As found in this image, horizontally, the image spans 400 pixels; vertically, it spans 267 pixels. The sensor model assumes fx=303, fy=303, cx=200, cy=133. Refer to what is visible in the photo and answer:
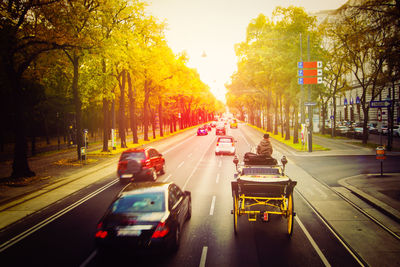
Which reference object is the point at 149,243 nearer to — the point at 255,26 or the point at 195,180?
the point at 195,180

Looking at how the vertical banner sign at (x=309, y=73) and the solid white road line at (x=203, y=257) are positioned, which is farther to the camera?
the vertical banner sign at (x=309, y=73)

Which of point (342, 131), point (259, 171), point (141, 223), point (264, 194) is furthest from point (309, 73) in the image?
point (342, 131)

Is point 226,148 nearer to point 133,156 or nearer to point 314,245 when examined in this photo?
point 133,156

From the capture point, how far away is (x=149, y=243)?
20.1 ft

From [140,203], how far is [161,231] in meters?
1.02

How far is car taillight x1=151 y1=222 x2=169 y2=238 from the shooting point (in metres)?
6.21

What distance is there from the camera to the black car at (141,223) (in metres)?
6.12

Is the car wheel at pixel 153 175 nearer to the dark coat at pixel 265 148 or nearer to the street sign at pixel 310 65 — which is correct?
the dark coat at pixel 265 148

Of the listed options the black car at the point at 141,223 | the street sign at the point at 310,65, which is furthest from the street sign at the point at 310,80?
the black car at the point at 141,223

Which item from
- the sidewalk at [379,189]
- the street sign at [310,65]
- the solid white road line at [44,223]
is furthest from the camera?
the street sign at [310,65]

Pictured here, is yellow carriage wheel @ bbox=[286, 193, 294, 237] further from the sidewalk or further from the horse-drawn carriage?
the sidewalk

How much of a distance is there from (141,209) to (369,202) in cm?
862

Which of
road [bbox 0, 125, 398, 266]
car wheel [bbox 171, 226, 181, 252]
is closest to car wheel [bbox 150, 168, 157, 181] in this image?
road [bbox 0, 125, 398, 266]

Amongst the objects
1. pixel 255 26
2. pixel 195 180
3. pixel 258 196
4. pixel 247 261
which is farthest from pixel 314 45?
pixel 247 261
